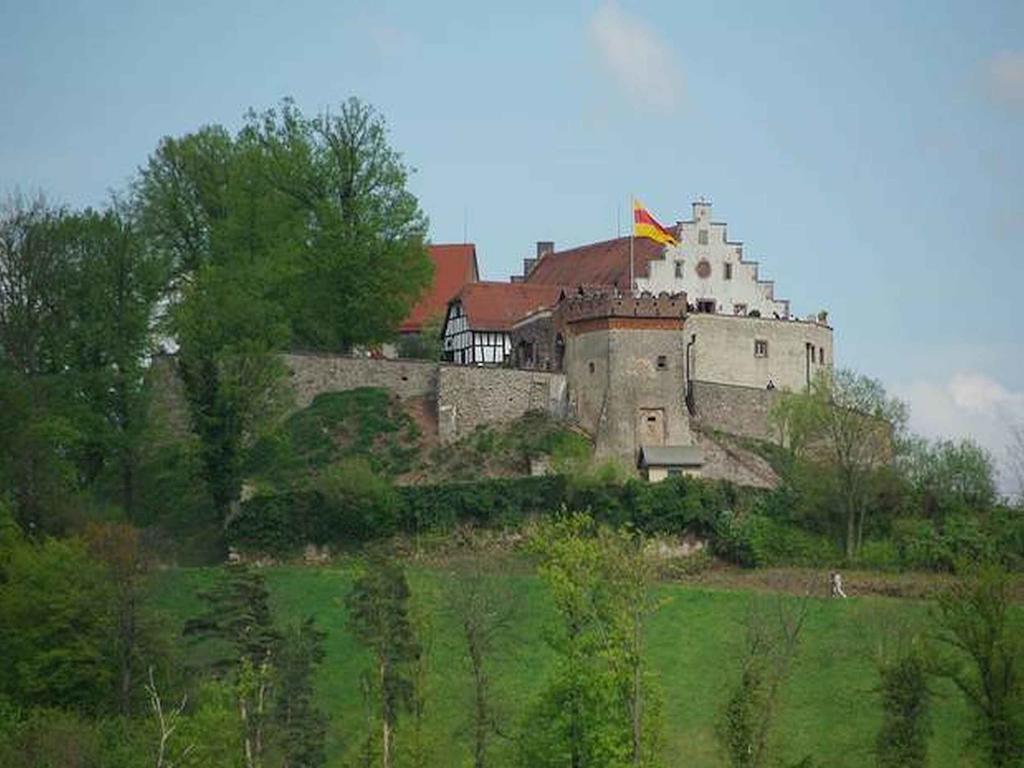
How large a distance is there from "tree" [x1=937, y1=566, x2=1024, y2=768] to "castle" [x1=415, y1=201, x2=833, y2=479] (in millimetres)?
20560

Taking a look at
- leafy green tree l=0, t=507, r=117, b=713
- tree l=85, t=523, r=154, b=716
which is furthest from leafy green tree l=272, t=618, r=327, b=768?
leafy green tree l=0, t=507, r=117, b=713

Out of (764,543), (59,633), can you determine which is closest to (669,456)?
(764,543)

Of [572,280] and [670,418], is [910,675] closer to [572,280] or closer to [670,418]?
[670,418]

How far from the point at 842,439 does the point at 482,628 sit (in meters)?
18.9

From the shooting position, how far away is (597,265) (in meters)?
91.7

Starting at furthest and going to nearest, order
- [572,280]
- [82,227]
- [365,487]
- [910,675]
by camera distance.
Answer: [572,280], [82,227], [365,487], [910,675]

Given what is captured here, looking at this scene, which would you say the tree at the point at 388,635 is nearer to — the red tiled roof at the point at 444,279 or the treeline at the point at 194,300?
the treeline at the point at 194,300

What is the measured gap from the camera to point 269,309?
81.2 m

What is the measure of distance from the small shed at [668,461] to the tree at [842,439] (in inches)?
117

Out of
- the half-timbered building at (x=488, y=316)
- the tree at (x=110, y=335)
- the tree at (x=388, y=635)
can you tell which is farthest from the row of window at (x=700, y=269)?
the tree at (x=388, y=635)

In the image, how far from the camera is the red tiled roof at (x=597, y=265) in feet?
291

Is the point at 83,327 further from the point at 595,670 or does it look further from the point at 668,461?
the point at 595,670

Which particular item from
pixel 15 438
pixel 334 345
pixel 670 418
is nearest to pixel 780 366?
pixel 670 418

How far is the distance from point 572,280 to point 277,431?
59.7 ft
